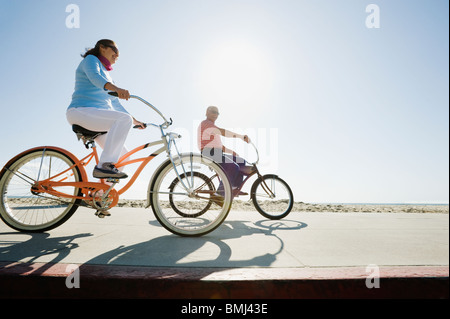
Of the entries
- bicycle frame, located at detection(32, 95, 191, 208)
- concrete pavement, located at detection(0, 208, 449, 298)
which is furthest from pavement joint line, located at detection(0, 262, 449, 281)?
bicycle frame, located at detection(32, 95, 191, 208)

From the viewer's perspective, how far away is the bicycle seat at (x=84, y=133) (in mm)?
2738

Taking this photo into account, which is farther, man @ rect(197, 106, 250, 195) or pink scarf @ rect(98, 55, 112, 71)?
man @ rect(197, 106, 250, 195)

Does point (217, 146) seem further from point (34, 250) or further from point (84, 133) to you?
point (34, 250)

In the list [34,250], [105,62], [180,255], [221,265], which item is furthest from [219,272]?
[105,62]

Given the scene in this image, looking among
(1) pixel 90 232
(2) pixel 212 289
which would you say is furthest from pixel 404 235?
(1) pixel 90 232

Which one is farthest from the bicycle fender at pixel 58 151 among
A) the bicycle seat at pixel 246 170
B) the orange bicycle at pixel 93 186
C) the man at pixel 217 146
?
the bicycle seat at pixel 246 170

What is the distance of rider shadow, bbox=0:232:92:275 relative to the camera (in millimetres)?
1498

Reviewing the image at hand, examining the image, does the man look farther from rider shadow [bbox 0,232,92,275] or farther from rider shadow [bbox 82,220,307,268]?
rider shadow [bbox 0,232,92,275]

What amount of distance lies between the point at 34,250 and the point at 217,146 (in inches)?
124

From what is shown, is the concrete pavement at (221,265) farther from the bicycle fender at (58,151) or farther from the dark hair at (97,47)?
the dark hair at (97,47)

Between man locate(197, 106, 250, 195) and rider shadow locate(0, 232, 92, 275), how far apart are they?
253 cm

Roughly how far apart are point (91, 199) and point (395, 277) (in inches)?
109

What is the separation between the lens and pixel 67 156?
2.76 metres

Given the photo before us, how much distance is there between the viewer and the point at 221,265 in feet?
5.29
